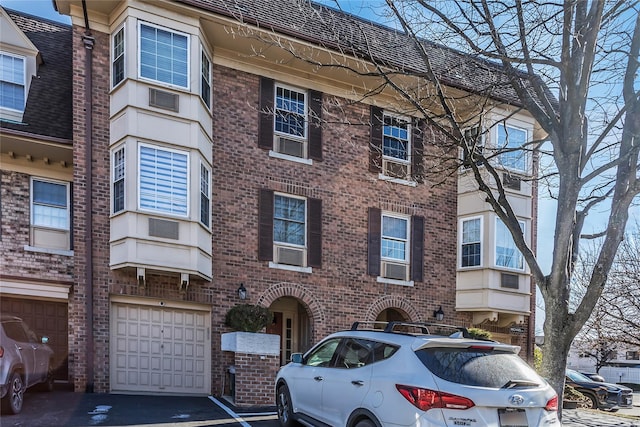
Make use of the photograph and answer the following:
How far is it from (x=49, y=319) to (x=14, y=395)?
16.9 ft

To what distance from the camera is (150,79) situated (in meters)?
11.8

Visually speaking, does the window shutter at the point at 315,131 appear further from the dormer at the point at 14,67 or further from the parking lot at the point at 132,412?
the dormer at the point at 14,67

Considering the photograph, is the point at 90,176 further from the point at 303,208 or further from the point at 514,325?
the point at 514,325

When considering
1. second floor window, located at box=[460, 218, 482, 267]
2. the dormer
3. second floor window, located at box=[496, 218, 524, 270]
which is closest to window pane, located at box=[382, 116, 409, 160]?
second floor window, located at box=[460, 218, 482, 267]

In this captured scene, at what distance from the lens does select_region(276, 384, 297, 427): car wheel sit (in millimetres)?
7508

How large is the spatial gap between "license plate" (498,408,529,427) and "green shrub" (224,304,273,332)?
7263mm

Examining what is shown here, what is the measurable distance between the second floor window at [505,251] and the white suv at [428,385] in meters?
10.5

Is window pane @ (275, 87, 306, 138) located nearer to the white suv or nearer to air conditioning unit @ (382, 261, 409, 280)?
air conditioning unit @ (382, 261, 409, 280)

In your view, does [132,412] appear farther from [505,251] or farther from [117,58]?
[505,251]

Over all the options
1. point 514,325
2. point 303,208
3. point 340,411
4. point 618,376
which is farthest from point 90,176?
point 618,376

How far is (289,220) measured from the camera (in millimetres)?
13922

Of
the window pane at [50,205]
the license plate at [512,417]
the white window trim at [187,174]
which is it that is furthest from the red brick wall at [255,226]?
the license plate at [512,417]

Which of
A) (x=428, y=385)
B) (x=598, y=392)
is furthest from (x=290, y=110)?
(x=598, y=392)

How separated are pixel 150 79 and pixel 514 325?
13.3m
